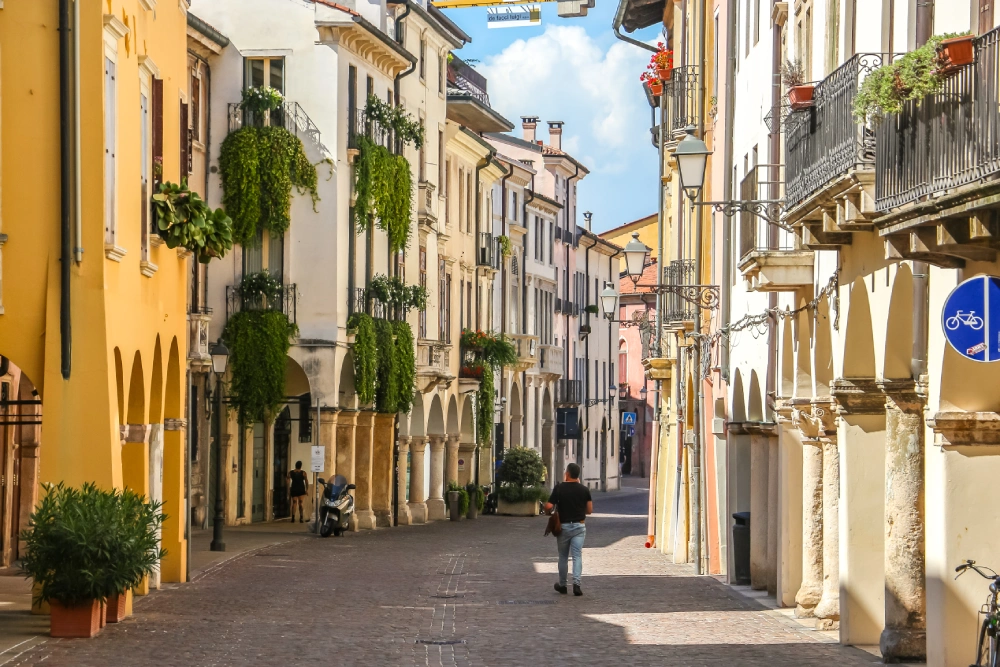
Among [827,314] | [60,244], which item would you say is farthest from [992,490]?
[60,244]

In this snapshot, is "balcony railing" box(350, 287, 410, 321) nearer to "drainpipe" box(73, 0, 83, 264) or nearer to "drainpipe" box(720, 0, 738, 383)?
"drainpipe" box(720, 0, 738, 383)

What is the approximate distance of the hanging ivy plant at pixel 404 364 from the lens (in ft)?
152

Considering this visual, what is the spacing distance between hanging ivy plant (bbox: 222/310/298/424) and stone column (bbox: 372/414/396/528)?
491cm

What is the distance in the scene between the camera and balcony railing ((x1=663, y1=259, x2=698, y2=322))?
114 ft

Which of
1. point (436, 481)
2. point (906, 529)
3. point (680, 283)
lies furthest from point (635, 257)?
point (436, 481)

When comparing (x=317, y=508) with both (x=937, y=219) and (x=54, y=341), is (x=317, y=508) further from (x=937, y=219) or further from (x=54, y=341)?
(x=937, y=219)

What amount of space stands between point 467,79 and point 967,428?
52.5 meters

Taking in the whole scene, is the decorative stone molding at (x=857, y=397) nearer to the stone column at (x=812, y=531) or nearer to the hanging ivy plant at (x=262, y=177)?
the stone column at (x=812, y=531)

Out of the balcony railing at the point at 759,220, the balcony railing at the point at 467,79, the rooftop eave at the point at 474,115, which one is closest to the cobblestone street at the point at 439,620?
the balcony railing at the point at 759,220

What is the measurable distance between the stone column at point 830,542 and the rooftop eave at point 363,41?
84.2 feet

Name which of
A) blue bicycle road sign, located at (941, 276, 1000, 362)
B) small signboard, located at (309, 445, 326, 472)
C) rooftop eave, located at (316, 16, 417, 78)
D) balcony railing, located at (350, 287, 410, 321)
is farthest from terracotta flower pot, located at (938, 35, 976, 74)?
balcony railing, located at (350, 287, 410, 321)

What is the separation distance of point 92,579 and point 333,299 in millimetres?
25507

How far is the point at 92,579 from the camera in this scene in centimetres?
1772

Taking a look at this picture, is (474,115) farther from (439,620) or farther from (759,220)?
(439,620)
